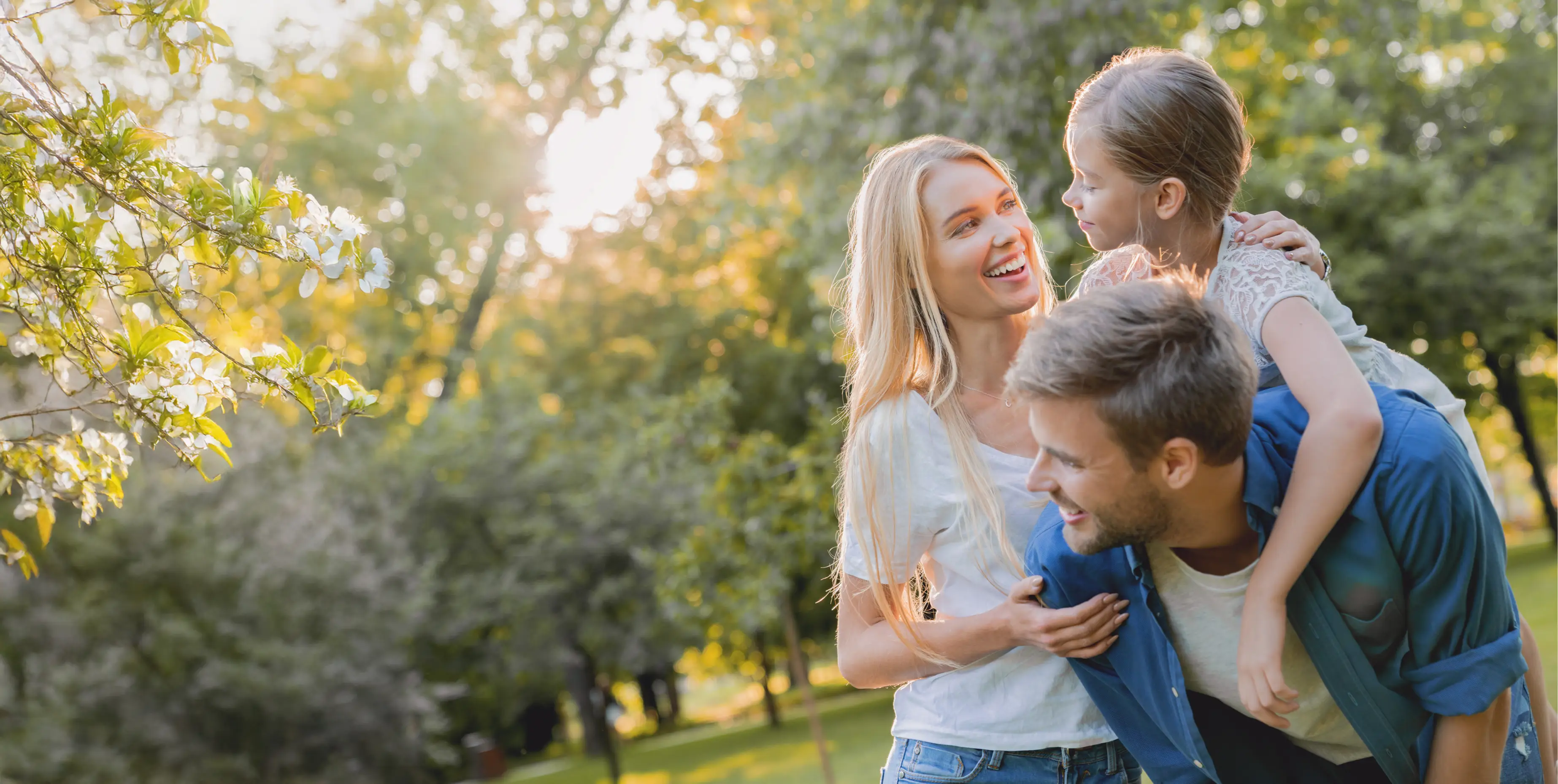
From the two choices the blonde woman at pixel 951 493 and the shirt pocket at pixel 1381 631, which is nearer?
the shirt pocket at pixel 1381 631

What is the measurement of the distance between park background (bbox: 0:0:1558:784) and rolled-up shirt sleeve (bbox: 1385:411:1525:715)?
70.1 inches

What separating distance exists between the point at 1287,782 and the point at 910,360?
1.06 metres

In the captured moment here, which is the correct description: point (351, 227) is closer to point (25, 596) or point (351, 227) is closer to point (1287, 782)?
point (1287, 782)

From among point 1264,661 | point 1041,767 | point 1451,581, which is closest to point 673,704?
point 1041,767

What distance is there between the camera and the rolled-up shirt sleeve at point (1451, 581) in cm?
173

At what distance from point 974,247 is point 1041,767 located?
1039 millimetres

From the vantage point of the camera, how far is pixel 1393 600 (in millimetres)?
1790

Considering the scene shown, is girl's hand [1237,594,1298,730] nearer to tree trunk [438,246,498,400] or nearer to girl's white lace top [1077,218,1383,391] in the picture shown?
girl's white lace top [1077,218,1383,391]

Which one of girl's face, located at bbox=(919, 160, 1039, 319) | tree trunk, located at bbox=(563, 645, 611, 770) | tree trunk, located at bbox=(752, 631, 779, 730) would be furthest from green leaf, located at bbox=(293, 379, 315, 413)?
tree trunk, located at bbox=(752, 631, 779, 730)

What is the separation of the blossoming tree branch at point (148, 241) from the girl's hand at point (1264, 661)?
159 centimetres

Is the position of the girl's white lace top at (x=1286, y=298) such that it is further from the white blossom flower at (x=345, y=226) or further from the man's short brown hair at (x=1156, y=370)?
the white blossom flower at (x=345, y=226)

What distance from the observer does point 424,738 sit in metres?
13.4

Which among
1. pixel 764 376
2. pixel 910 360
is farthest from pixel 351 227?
→ pixel 764 376

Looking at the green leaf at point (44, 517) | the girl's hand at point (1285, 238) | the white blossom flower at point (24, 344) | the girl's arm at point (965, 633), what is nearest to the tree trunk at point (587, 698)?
the green leaf at point (44, 517)
